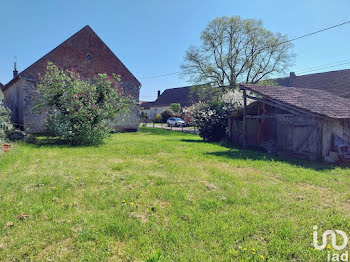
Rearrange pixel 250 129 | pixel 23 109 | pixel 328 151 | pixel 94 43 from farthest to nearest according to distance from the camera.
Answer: pixel 94 43 < pixel 23 109 < pixel 250 129 < pixel 328 151

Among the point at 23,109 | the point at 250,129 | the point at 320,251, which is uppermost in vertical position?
the point at 23,109

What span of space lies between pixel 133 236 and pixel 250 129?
11896 mm

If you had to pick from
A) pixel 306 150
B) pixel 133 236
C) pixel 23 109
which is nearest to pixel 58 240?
pixel 133 236

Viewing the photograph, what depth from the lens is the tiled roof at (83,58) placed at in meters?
17.5

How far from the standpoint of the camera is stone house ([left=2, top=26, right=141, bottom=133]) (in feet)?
55.0

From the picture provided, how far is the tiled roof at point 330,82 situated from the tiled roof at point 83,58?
20088mm

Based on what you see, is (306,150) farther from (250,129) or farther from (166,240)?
(166,240)

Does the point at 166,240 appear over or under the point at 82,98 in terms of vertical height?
under

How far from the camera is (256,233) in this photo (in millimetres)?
3393

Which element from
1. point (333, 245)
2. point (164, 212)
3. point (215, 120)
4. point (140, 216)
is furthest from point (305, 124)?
point (140, 216)

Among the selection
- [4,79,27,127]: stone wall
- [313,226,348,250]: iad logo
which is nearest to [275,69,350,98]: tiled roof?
[313,226,348,250]: iad logo

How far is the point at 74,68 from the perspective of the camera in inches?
733

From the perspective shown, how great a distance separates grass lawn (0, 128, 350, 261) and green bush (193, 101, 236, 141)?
8.74m

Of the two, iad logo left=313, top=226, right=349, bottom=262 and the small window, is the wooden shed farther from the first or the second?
the small window
